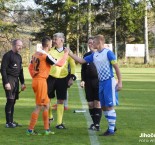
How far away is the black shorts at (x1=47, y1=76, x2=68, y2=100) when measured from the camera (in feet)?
37.5

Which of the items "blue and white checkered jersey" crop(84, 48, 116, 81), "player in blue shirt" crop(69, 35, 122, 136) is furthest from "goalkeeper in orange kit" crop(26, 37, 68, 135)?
"blue and white checkered jersey" crop(84, 48, 116, 81)

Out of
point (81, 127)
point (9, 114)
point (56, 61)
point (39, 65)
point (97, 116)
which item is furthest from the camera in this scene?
point (9, 114)

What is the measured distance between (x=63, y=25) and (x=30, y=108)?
172ft

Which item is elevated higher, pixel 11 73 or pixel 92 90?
pixel 11 73

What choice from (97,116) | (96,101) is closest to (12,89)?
(96,101)

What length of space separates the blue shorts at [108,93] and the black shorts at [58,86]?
4.26 ft

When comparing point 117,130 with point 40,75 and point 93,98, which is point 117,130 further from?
point 40,75

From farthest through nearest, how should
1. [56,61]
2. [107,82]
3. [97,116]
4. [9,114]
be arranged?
[9,114] < [97,116] < [107,82] < [56,61]

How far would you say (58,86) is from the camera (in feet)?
37.7

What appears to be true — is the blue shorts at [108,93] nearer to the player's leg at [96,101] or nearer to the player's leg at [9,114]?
the player's leg at [96,101]

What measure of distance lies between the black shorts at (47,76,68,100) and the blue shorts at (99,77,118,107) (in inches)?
51.1

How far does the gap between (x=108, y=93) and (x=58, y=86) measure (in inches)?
62.4

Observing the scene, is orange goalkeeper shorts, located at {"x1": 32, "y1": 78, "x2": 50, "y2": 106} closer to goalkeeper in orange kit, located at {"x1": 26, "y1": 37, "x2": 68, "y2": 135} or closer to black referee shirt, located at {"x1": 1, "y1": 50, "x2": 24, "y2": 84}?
goalkeeper in orange kit, located at {"x1": 26, "y1": 37, "x2": 68, "y2": 135}

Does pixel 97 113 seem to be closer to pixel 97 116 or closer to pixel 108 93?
pixel 97 116
